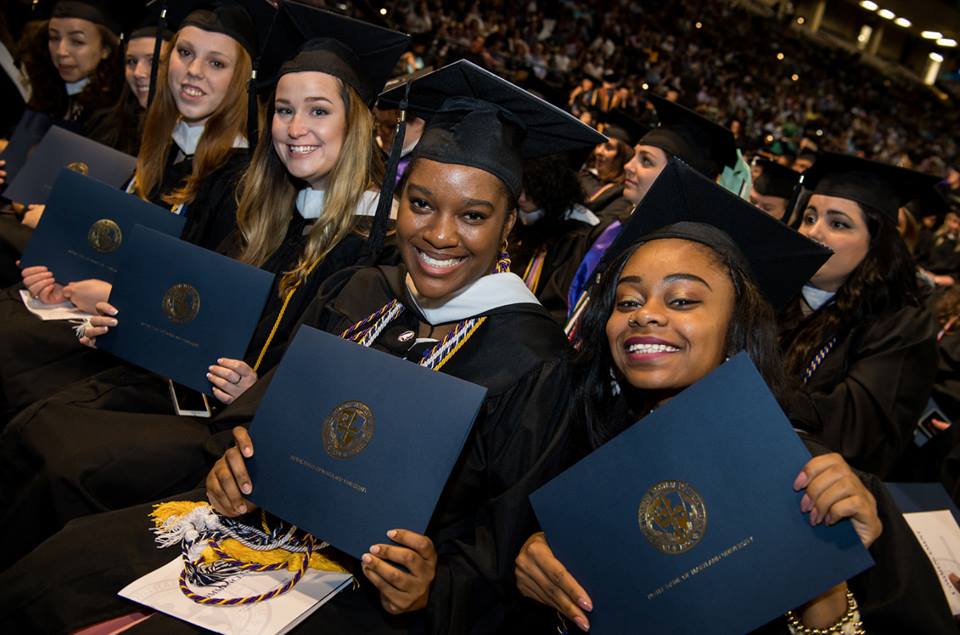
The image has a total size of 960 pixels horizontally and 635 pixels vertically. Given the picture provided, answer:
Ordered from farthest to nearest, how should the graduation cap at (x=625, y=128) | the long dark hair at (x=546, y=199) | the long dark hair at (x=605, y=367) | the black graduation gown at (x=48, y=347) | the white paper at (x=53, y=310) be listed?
1. the graduation cap at (x=625, y=128)
2. the long dark hair at (x=546, y=199)
3. the white paper at (x=53, y=310)
4. the black graduation gown at (x=48, y=347)
5. the long dark hair at (x=605, y=367)

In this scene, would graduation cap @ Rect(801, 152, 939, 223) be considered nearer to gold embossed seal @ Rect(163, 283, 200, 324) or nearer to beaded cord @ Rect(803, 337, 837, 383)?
beaded cord @ Rect(803, 337, 837, 383)

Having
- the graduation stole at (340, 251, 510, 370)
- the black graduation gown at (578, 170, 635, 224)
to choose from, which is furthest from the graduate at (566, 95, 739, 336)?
the graduation stole at (340, 251, 510, 370)

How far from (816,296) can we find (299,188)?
7.98 ft

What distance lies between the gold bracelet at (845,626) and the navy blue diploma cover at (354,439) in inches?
34.7

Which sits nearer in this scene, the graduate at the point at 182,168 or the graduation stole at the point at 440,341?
the graduation stole at the point at 440,341

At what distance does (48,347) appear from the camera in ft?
9.77

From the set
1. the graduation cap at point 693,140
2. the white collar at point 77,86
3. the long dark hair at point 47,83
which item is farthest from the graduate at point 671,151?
the white collar at point 77,86

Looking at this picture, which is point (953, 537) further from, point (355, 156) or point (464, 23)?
point (464, 23)

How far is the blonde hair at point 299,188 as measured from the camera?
9.25 feet

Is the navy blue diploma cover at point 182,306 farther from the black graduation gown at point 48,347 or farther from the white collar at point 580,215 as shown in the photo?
the white collar at point 580,215

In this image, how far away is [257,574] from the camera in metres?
1.74

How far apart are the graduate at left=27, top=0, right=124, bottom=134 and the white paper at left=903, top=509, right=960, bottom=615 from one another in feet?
16.2

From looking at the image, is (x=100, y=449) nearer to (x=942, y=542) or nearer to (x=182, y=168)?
(x=182, y=168)

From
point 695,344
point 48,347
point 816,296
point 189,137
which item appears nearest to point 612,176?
point 816,296
